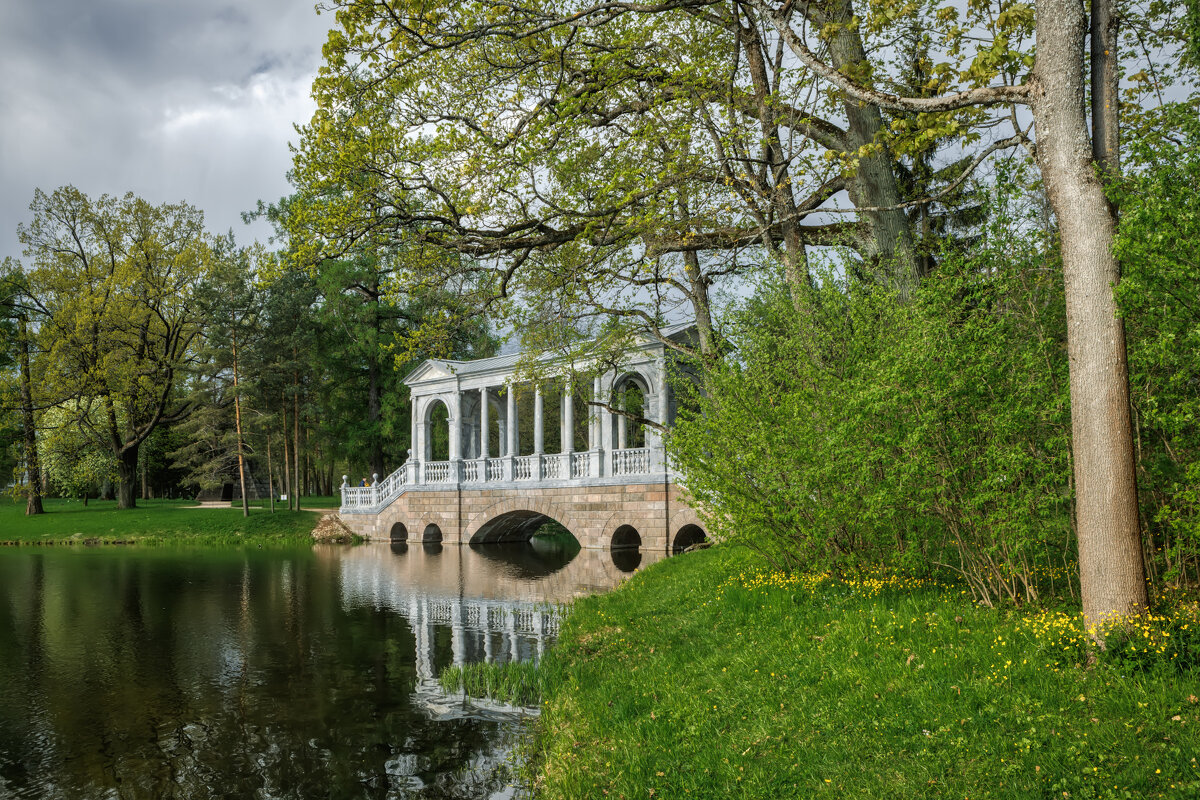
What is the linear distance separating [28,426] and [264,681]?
34353 mm

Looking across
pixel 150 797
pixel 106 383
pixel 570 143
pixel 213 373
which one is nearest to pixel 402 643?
pixel 150 797

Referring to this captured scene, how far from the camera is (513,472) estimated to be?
2652cm

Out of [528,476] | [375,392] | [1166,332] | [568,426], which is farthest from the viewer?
Result: [375,392]

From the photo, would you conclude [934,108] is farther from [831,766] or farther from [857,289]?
[831,766]

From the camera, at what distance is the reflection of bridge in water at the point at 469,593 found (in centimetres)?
1013

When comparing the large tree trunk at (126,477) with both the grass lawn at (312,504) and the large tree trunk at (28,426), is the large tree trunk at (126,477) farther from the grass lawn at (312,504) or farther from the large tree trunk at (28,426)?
the grass lawn at (312,504)

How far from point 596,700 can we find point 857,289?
4.65m

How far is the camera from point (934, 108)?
5957mm

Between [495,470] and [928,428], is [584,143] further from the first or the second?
[495,470]

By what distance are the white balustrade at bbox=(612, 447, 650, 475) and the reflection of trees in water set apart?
972 cm

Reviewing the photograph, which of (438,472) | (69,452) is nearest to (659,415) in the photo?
(438,472)

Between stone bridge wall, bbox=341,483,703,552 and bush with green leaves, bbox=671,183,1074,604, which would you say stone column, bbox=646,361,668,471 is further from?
bush with green leaves, bbox=671,183,1074,604

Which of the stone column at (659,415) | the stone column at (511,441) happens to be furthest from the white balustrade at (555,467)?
the stone column at (659,415)

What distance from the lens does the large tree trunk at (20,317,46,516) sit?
34.3 metres
